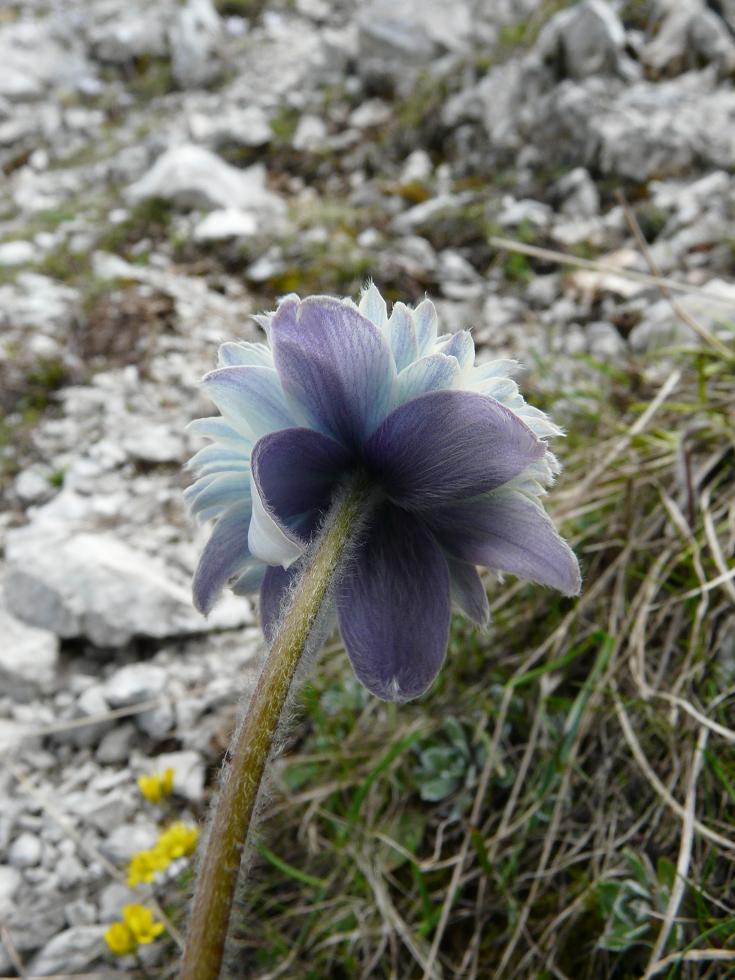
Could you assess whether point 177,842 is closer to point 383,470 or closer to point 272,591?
point 272,591

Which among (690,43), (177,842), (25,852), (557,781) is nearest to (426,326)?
(557,781)

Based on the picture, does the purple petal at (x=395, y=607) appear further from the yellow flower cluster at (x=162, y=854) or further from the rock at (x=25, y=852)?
the rock at (x=25, y=852)

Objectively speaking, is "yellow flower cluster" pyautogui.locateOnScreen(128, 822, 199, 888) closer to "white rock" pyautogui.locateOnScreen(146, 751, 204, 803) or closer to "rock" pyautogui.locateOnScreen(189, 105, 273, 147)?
"white rock" pyautogui.locateOnScreen(146, 751, 204, 803)

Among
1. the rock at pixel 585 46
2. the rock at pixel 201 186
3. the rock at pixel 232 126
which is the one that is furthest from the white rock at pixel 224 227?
the rock at pixel 585 46

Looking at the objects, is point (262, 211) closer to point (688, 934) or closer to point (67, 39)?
point (688, 934)

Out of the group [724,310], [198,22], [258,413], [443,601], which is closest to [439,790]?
[443,601]

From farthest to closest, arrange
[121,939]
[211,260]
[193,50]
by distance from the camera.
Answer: [193,50], [211,260], [121,939]

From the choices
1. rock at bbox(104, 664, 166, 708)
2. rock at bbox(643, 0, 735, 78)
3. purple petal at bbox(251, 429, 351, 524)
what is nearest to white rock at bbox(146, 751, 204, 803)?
rock at bbox(104, 664, 166, 708)
